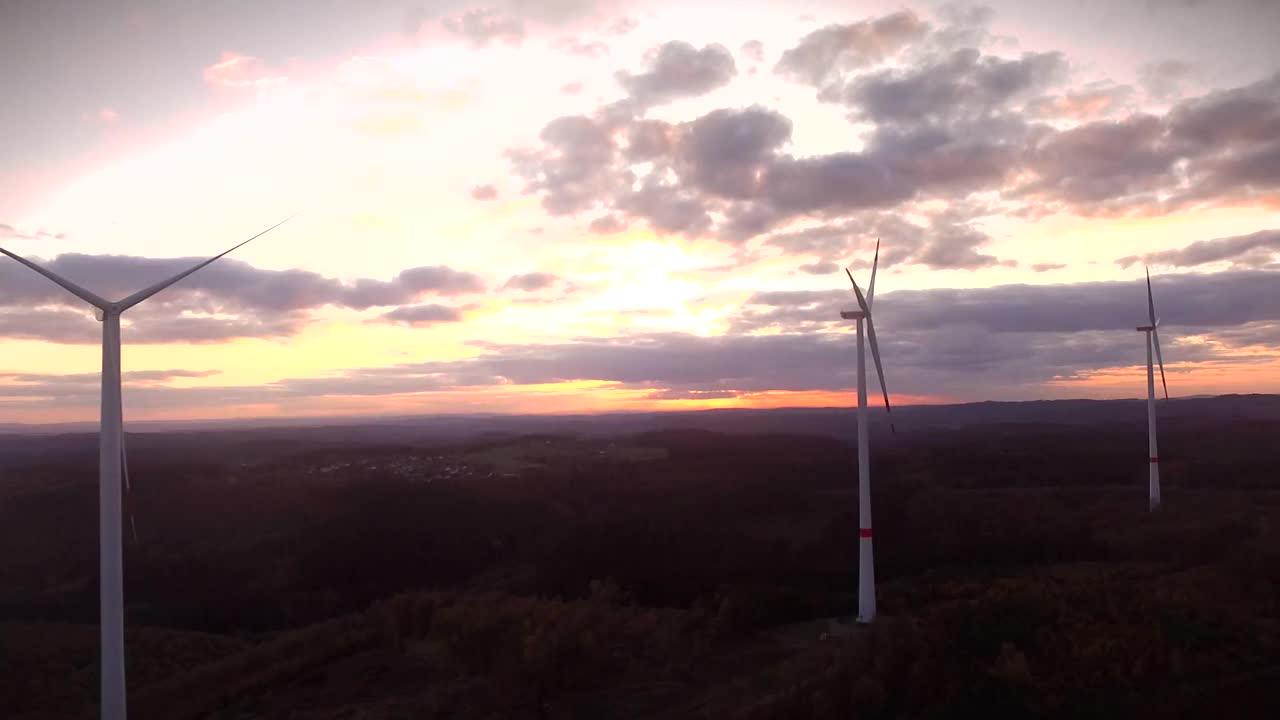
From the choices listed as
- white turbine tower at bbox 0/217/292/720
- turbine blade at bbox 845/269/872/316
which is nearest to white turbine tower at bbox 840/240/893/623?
turbine blade at bbox 845/269/872/316

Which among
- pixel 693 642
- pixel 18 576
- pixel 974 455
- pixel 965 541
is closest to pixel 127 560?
pixel 18 576

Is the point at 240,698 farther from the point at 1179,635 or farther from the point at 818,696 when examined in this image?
the point at 1179,635

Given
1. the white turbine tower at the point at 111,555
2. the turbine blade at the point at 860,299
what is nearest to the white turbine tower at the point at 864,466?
the turbine blade at the point at 860,299

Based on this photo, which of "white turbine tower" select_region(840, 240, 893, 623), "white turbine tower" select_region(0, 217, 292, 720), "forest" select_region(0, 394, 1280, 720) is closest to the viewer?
"forest" select_region(0, 394, 1280, 720)

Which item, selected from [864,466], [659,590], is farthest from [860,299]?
[659,590]

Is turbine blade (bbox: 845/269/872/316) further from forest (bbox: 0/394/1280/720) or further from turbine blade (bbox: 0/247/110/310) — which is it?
turbine blade (bbox: 0/247/110/310)

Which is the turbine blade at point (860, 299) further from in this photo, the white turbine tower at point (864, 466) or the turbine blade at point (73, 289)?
the turbine blade at point (73, 289)

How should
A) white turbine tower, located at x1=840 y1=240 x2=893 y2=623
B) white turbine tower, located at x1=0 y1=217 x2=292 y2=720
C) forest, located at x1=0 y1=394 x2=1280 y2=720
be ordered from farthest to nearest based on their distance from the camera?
1. white turbine tower, located at x1=840 y1=240 x2=893 y2=623
2. white turbine tower, located at x1=0 y1=217 x2=292 y2=720
3. forest, located at x1=0 y1=394 x2=1280 y2=720
